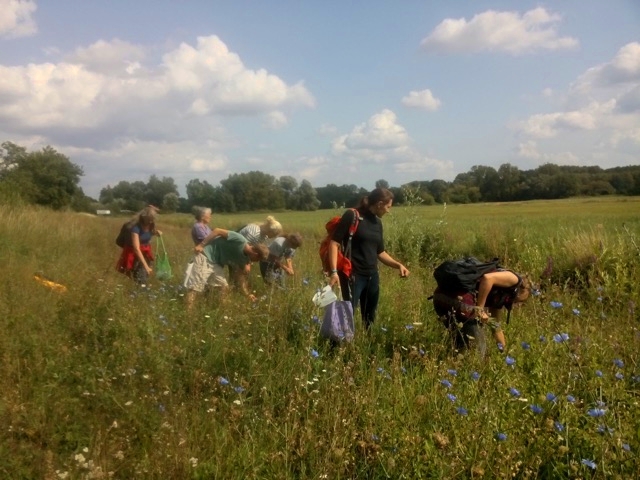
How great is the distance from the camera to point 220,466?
291 cm

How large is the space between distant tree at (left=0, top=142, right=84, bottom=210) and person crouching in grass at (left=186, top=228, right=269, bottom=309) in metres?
33.7

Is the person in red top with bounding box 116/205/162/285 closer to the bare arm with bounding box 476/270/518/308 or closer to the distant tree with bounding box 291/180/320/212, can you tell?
the bare arm with bounding box 476/270/518/308

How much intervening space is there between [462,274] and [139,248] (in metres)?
4.68

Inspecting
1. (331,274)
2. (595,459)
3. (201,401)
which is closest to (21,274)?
(331,274)

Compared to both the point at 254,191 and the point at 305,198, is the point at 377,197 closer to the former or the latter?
the point at 254,191

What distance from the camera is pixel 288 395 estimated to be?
11.7 feet

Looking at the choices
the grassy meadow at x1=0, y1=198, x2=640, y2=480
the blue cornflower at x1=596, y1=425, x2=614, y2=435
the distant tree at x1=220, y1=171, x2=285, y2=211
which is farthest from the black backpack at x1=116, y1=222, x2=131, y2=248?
the distant tree at x1=220, y1=171, x2=285, y2=211

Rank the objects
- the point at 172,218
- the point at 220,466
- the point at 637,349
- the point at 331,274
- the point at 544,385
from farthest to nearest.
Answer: the point at 172,218
the point at 331,274
the point at 637,349
the point at 544,385
the point at 220,466

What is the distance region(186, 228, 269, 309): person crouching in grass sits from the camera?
22.4 ft

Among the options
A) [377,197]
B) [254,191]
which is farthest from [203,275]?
[254,191]

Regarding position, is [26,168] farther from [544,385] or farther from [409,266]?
[544,385]

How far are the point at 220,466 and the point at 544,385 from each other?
2.10 meters

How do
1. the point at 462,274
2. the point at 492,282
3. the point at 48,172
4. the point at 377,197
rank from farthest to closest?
the point at 48,172 < the point at 377,197 < the point at 462,274 < the point at 492,282

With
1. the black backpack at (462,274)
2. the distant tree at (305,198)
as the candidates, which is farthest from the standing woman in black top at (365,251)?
the distant tree at (305,198)
